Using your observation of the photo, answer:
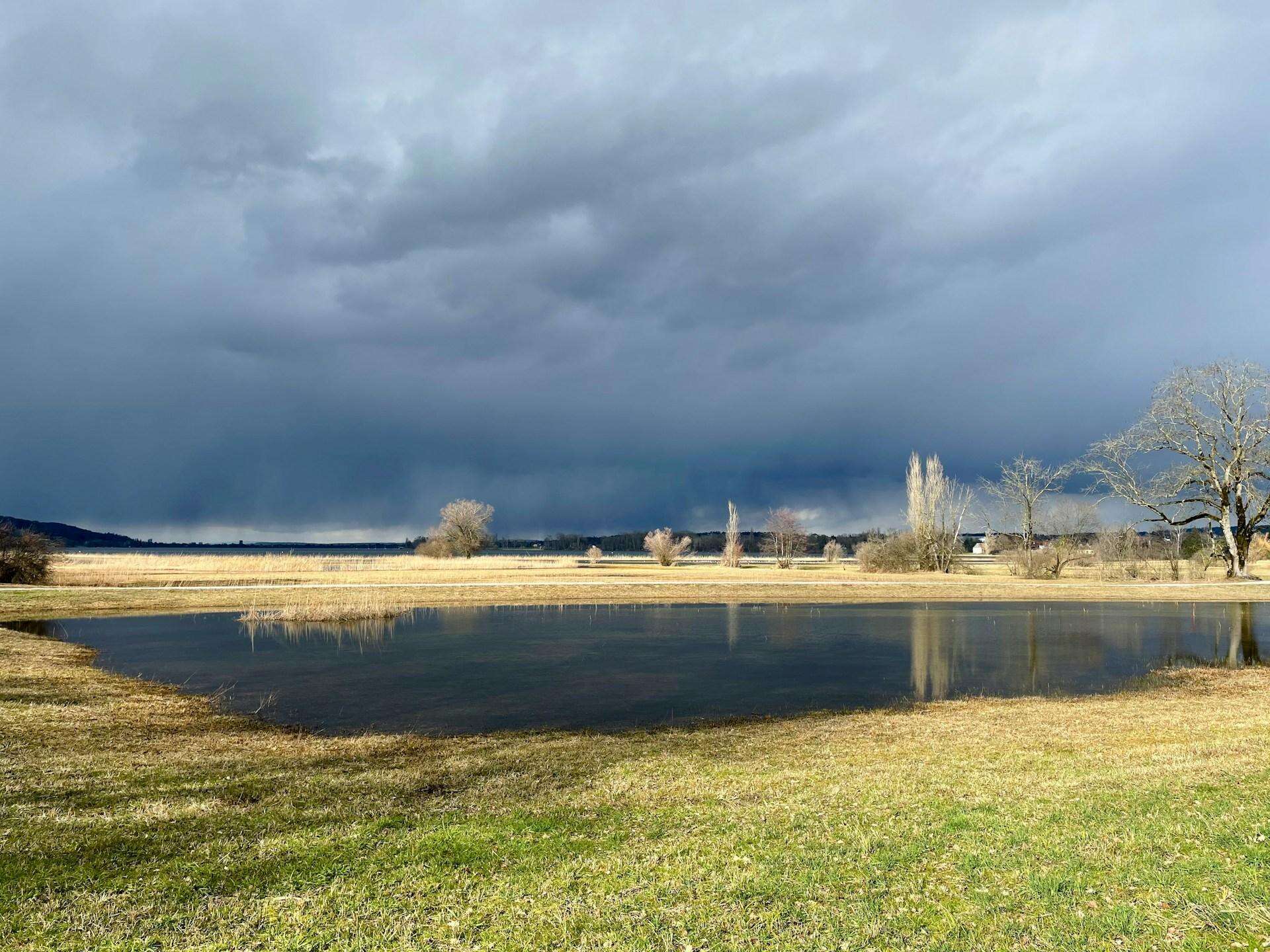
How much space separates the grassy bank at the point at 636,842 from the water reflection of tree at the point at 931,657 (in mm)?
5536

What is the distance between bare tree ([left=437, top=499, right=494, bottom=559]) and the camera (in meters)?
86.4

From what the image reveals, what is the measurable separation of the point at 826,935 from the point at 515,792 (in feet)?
14.5

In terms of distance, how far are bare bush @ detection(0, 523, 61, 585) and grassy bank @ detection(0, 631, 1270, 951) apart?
123ft

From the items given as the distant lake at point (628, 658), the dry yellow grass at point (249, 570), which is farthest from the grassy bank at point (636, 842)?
the dry yellow grass at point (249, 570)

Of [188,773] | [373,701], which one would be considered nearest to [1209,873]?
[188,773]

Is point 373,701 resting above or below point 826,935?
below

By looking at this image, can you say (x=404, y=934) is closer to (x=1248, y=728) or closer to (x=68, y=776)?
(x=68, y=776)

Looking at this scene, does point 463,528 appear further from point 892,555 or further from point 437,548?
point 892,555

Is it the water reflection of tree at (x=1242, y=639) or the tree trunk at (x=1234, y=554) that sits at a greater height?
the tree trunk at (x=1234, y=554)

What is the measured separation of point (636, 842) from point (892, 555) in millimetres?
62585

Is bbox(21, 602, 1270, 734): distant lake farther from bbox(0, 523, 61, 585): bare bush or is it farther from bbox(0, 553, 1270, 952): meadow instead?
bbox(0, 523, 61, 585): bare bush

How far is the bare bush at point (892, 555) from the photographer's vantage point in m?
64.2

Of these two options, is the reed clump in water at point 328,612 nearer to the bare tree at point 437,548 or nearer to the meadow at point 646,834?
the meadow at point 646,834

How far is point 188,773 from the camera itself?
8.91m
